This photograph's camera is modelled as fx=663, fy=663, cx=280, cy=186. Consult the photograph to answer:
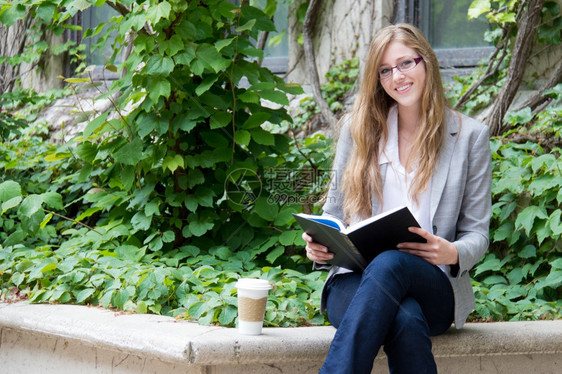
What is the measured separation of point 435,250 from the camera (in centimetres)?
210

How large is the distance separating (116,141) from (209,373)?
1583 millimetres

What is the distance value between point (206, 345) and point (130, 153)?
1.44m

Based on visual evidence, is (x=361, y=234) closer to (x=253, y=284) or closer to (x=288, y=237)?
(x=253, y=284)

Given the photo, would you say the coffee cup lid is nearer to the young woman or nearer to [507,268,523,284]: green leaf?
the young woman

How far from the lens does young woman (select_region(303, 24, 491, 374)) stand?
1.96 metres

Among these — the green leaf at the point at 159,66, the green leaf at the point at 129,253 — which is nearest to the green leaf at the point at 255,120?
the green leaf at the point at 159,66

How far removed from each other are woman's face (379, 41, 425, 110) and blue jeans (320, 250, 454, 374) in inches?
24.7

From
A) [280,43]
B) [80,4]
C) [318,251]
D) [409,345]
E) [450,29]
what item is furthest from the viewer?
[280,43]

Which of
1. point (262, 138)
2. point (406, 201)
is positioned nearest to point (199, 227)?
point (262, 138)

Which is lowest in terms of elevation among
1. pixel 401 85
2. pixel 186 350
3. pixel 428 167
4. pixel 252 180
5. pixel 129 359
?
pixel 129 359

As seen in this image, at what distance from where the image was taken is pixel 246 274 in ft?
9.83

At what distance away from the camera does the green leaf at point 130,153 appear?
326 cm

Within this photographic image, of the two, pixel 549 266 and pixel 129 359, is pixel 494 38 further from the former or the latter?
pixel 129 359

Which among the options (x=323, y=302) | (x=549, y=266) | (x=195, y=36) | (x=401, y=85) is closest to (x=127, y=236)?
(x=195, y=36)
